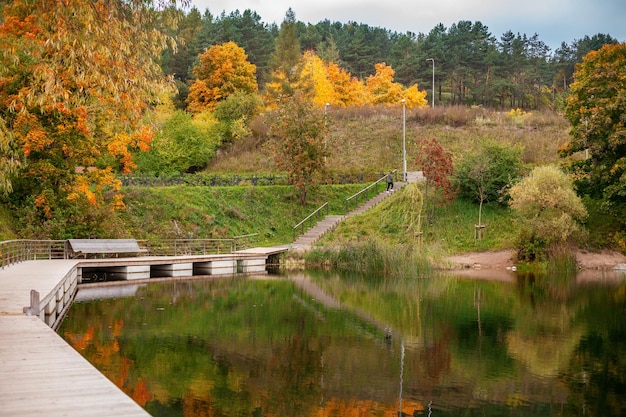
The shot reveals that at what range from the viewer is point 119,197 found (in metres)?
36.5

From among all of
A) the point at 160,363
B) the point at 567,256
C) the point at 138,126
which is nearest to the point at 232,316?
the point at 160,363

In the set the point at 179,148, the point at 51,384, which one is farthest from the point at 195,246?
the point at 51,384

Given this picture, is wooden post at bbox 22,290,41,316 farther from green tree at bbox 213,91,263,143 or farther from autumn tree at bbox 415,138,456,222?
green tree at bbox 213,91,263,143

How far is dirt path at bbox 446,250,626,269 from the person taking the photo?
3859 cm

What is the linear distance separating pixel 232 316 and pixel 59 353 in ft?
32.5

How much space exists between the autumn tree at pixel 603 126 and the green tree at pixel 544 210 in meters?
1.76

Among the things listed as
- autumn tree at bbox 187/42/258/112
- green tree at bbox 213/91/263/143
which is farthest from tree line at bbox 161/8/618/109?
green tree at bbox 213/91/263/143

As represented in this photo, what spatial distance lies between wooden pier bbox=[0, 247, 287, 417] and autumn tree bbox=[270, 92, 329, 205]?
19337 millimetres

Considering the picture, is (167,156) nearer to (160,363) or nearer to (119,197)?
(119,197)

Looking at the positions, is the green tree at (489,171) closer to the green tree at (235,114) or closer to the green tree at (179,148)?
the green tree at (179,148)

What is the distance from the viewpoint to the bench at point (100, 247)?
106 feet

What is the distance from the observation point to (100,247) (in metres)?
32.7

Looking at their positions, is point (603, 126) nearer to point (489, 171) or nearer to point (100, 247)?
point (489, 171)

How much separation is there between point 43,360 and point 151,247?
26.0 m
